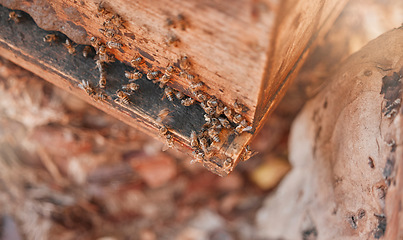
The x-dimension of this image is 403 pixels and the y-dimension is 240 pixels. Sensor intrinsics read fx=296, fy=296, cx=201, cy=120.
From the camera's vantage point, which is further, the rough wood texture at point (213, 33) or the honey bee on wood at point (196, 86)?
the honey bee on wood at point (196, 86)

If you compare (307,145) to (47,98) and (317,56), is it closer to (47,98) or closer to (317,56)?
(317,56)

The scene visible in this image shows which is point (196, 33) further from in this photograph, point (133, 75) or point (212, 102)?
point (133, 75)

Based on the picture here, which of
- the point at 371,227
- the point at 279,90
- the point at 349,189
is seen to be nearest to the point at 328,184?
the point at 349,189

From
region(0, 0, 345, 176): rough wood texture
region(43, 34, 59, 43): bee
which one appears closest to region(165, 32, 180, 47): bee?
region(0, 0, 345, 176): rough wood texture

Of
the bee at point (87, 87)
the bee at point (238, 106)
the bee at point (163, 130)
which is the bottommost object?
the bee at point (163, 130)

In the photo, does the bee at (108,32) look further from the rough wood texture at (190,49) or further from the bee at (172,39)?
the bee at (172,39)

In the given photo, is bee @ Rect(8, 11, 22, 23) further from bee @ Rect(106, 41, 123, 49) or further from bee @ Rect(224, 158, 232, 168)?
bee @ Rect(224, 158, 232, 168)

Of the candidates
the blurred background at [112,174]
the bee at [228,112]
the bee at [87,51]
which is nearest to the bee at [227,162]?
the bee at [228,112]
